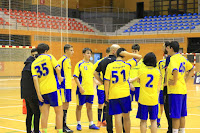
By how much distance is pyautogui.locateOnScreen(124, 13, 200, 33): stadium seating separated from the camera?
32378 millimetres

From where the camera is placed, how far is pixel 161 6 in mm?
38500

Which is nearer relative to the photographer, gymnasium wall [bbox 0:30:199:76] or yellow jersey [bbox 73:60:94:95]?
yellow jersey [bbox 73:60:94:95]

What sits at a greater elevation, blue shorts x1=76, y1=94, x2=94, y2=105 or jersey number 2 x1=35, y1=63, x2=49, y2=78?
jersey number 2 x1=35, y1=63, x2=49, y2=78

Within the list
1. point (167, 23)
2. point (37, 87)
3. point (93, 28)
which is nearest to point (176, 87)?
point (37, 87)

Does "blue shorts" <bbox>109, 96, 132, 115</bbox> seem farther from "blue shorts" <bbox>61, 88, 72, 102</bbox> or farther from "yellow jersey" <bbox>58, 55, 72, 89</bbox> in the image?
"yellow jersey" <bbox>58, 55, 72, 89</bbox>

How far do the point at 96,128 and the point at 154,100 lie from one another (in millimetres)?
2419

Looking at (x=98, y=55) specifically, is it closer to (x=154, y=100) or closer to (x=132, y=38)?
(x=132, y=38)

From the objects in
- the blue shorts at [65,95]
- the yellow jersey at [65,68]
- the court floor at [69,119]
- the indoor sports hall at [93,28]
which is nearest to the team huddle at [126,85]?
the blue shorts at [65,95]

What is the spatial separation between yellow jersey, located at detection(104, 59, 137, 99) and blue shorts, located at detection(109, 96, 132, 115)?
0.08m

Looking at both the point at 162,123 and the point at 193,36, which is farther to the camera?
the point at 193,36

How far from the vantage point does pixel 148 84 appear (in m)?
6.58

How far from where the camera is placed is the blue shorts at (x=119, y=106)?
648 cm

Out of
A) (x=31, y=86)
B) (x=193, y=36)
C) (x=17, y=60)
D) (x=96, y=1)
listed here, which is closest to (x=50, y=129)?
(x=31, y=86)

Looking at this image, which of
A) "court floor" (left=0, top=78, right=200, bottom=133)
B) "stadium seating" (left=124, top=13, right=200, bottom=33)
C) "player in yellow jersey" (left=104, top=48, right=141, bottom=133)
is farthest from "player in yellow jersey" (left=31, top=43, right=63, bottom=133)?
"stadium seating" (left=124, top=13, right=200, bottom=33)
